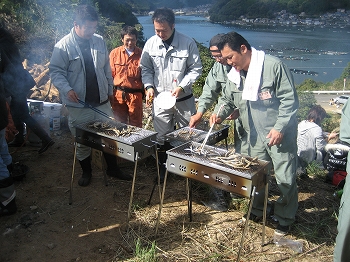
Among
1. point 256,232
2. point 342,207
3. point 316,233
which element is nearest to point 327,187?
point 316,233

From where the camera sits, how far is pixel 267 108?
128 inches

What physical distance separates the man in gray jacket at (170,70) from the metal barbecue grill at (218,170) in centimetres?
135

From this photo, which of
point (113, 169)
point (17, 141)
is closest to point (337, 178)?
point (113, 169)

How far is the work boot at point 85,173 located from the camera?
4.53m

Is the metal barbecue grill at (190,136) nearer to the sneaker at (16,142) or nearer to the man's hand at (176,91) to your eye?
the man's hand at (176,91)

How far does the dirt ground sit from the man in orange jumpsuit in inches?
46.7

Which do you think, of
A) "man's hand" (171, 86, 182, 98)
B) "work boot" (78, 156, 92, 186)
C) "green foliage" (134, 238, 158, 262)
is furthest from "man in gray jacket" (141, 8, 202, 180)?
"green foliage" (134, 238, 158, 262)

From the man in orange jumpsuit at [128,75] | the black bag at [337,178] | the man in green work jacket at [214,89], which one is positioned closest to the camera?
the man in green work jacket at [214,89]

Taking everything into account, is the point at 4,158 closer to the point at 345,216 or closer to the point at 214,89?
the point at 214,89

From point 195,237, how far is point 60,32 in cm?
1107

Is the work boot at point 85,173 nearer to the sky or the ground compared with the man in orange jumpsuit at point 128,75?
nearer to the ground

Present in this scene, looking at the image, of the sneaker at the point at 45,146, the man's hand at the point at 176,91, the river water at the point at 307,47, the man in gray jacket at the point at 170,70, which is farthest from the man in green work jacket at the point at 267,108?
the river water at the point at 307,47

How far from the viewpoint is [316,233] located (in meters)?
3.57

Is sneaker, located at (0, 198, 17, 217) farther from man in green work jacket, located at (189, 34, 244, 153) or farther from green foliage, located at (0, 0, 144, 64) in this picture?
green foliage, located at (0, 0, 144, 64)
